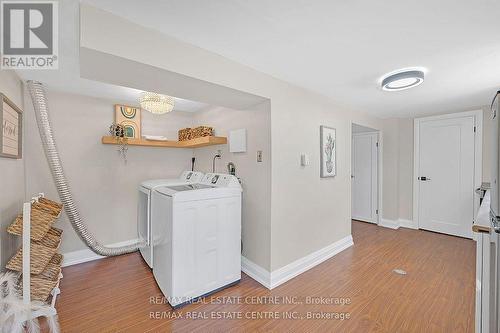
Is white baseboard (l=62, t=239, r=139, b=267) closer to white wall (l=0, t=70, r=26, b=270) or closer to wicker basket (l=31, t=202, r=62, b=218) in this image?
white wall (l=0, t=70, r=26, b=270)

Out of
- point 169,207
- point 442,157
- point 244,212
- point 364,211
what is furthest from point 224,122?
point 442,157

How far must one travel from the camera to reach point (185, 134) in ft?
11.3

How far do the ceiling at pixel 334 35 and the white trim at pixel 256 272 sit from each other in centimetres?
211

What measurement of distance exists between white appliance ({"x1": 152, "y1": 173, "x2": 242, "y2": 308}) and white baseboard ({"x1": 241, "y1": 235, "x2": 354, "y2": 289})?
0.72 ft

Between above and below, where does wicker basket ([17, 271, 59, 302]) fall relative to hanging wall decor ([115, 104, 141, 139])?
below

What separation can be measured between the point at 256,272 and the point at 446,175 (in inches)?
154

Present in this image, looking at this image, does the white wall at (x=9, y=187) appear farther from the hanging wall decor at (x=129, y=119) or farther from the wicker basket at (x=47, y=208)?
the hanging wall decor at (x=129, y=119)

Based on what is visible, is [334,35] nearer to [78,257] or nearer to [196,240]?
[196,240]

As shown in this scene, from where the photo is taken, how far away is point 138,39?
1.43 m

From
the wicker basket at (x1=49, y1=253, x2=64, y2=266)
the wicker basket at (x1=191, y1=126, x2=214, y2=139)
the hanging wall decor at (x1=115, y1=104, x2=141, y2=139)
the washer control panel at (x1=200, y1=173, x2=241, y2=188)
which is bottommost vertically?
the wicker basket at (x1=49, y1=253, x2=64, y2=266)

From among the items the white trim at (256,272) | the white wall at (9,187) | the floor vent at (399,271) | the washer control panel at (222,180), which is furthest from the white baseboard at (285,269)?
the white wall at (9,187)

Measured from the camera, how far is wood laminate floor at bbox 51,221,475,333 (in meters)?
1.72

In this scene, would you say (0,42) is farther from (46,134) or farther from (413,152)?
(413,152)

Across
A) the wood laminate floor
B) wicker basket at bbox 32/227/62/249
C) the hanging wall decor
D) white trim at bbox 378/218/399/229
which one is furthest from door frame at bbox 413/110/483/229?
wicker basket at bbox 32/227/62/249
